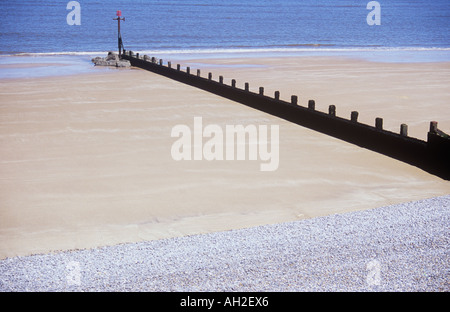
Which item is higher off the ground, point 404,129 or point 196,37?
point 196,37

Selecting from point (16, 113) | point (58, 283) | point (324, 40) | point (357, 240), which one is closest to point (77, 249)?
point (58, 283)

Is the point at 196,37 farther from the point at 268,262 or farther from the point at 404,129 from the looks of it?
the point at 268,262

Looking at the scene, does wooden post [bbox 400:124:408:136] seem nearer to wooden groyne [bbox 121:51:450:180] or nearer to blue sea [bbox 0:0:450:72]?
wooden groyne [bbox 121:51:450:180]

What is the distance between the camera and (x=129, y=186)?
9539 mm

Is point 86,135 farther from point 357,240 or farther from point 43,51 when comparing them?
point 43,51

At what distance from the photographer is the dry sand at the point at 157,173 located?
7871 mm

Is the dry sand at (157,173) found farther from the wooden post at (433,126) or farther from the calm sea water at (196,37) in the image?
the calm sea water at (196,37)

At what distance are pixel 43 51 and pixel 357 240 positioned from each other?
43257mm

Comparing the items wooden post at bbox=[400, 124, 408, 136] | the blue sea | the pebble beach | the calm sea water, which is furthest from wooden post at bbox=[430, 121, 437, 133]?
the calm sea water

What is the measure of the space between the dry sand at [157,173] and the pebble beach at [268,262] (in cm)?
88

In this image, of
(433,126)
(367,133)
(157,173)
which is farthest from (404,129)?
(157,173)

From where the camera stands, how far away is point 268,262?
5930 millimetres

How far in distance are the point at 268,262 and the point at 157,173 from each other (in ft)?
15.8

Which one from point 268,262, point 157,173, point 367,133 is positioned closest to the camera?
point 268,262
